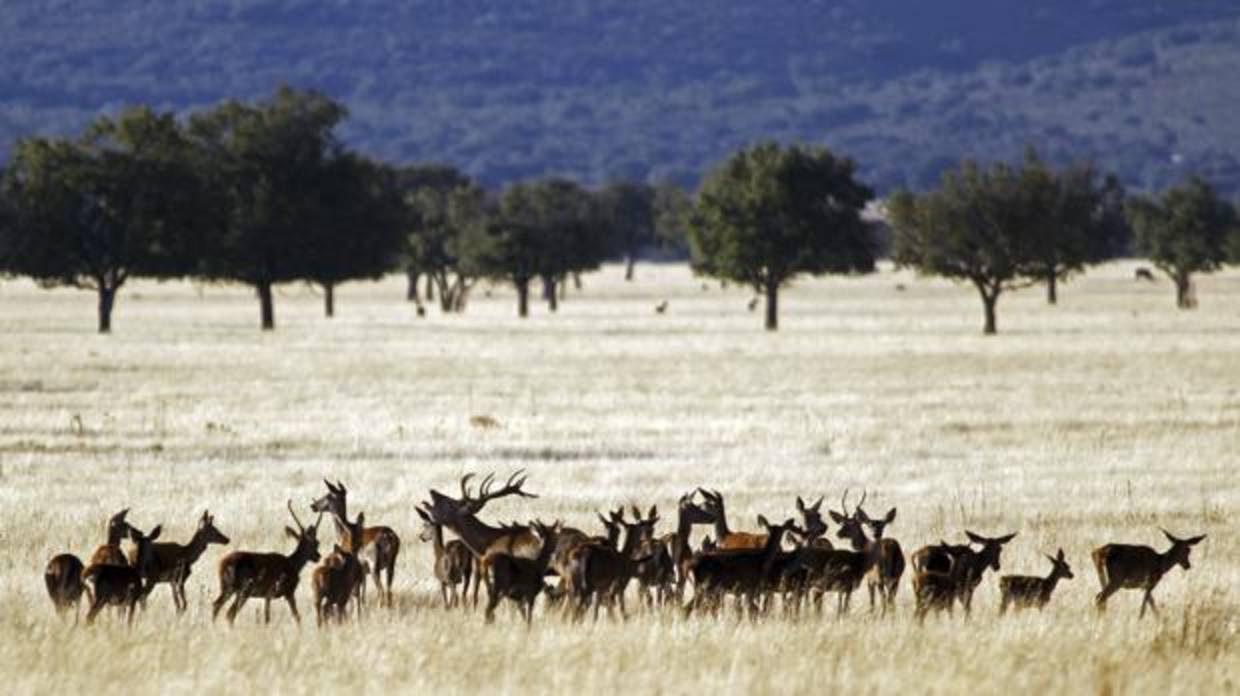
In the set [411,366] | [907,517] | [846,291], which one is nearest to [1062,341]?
[411,366]

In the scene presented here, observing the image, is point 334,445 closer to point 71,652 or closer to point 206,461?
point 206,461

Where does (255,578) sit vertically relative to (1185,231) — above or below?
below

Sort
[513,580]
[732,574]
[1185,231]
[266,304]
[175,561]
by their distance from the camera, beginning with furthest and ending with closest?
[1185,231], [266,304], [175,561], [732,574], [513,580]

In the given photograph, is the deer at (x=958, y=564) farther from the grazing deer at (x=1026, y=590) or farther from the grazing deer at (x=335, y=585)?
the grazing deer at (x=335, y=585)

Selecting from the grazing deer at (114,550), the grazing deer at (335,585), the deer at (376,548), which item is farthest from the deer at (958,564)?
the grazing deer at (114,550)

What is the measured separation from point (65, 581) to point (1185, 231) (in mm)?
107761

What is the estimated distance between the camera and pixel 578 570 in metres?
17.2

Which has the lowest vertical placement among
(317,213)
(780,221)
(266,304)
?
(266,304)

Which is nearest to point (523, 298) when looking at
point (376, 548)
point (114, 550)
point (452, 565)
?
point (376, 548)

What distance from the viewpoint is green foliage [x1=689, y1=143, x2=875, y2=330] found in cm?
9325

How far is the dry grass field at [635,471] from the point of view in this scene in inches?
587

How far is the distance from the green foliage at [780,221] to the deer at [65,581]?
76666 millimetres

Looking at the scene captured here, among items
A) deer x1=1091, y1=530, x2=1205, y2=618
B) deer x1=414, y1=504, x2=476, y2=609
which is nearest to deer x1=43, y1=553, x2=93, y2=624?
deer x1=414, y1=504, x2=476, y2=609

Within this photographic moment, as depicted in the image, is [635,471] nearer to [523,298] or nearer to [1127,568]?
[1127,568]
